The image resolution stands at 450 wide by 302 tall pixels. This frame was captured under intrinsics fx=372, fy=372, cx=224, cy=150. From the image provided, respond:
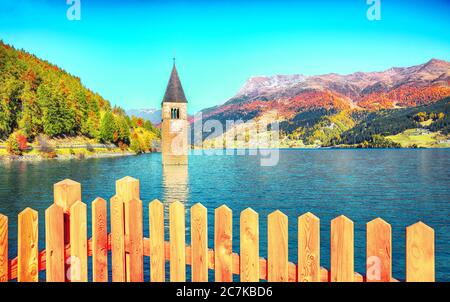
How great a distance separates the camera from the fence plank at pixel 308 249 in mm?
3801

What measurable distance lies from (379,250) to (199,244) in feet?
6.22

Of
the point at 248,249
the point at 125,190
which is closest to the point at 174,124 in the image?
the point at 125,190

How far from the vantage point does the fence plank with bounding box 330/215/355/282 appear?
3.73 metres

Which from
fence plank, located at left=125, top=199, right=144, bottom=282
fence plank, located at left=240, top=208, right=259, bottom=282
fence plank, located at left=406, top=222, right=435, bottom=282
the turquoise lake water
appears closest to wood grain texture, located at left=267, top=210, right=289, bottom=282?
fence plank, located at left=240, top=208, right=259, bottom=282

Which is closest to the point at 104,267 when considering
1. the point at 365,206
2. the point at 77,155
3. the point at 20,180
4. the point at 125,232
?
the point at 125,232

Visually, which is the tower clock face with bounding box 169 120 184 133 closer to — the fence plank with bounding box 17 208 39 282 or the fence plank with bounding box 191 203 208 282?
the fence plank with bounding box 17 208 39 282

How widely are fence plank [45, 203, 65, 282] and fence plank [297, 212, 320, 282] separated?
2.74 m

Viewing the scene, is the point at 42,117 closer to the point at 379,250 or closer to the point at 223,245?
the point at 223,245

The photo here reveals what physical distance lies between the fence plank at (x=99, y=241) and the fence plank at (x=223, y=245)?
1421mm

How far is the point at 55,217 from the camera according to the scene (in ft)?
14.3

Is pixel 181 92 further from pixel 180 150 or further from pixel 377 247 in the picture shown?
pixel 377 247

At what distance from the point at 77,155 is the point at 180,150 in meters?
36.5

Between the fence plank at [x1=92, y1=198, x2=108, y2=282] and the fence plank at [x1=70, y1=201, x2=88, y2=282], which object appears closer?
the fence plank at [x1=70, y1=201, x2=88, y2=282]
